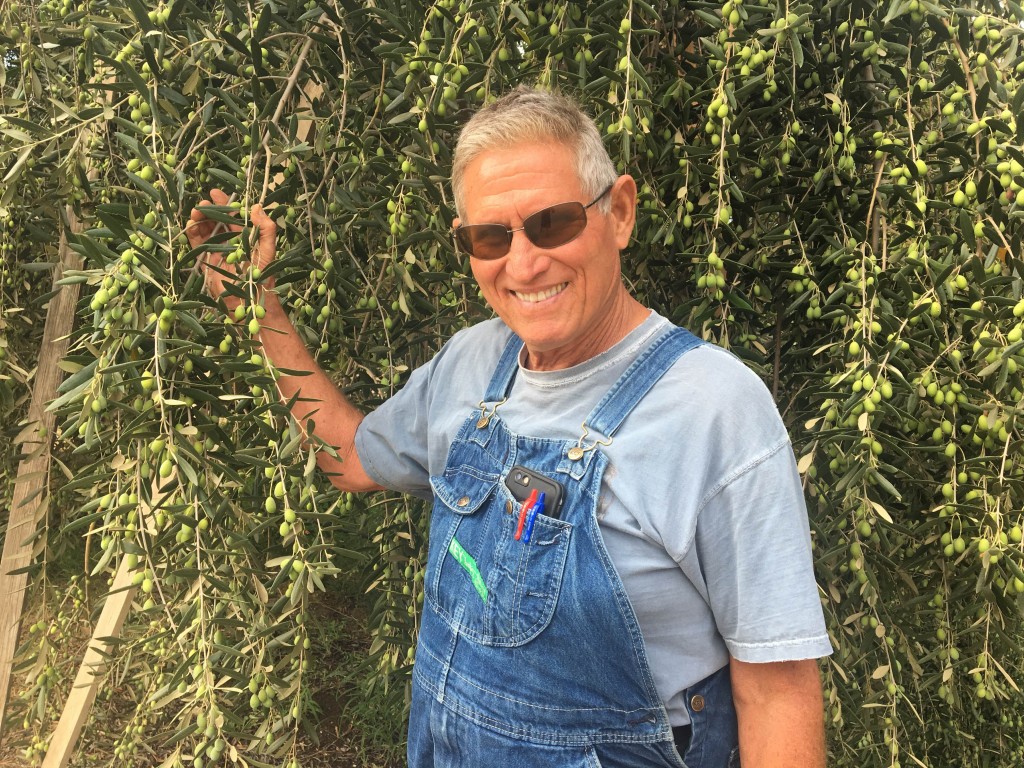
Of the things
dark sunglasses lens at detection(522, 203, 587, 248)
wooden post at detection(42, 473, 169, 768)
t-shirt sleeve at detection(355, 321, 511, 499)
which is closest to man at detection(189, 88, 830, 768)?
dark sunglasses lens at detection(522, 203, 587, 248)

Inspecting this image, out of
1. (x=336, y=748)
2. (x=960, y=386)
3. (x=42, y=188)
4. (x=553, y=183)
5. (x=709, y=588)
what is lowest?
(x=336, y=748)

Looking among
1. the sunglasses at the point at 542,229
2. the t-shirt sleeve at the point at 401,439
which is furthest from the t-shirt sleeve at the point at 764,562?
the t-shirt sleeve at the point at 401,439

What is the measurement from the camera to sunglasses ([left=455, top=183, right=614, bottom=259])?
1.20 metres

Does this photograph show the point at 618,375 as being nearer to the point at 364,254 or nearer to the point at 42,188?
the point at 364,254

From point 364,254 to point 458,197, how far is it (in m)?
0.69

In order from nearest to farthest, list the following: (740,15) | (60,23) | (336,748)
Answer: (740,15) < (60,23) < (336,748)

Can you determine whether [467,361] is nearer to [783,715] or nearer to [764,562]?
[764,562]

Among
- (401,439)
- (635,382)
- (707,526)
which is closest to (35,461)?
(401,439)

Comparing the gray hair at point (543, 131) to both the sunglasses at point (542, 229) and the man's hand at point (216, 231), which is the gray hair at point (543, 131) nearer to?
the sunglasses at point (542, 229)

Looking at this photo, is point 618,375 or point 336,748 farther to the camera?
point 336,748

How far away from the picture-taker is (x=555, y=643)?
1.16 meters

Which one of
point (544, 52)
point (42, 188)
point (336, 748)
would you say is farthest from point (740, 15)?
point (336, 748)

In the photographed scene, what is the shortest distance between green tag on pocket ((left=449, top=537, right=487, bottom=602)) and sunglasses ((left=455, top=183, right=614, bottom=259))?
48 cm

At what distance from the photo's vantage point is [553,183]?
1213 millimetres
